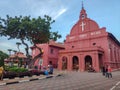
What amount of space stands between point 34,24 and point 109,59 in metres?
17.1

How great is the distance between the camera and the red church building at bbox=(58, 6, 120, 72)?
1133 inches

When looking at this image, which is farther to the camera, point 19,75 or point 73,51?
point 73,51

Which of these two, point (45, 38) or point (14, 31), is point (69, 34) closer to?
point (45, 38)

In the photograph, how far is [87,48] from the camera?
28953mm

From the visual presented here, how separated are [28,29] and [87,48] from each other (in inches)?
516

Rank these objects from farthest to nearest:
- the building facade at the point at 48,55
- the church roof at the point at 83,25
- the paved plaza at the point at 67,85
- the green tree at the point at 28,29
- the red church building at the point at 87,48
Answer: the building facade at the point at 48,55 → the church roof at the point at 83,25 → the red church building at the point at 87,48 → the green tree at the point at 28,29 → the paved plaza at the point at 67,85

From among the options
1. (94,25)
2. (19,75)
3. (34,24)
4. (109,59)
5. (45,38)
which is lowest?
(19,75)

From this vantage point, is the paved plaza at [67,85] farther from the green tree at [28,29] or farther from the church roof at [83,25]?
the church roof at [83,25]

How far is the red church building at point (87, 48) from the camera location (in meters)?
28.8

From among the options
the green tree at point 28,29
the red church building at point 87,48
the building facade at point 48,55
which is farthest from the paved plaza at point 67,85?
the building facade at point 48,55

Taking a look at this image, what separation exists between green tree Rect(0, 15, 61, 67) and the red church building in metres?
8.38

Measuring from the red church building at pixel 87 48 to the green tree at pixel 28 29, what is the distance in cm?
838

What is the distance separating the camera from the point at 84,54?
95.7 feet

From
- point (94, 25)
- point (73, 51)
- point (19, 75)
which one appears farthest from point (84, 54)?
point (19, 75)
